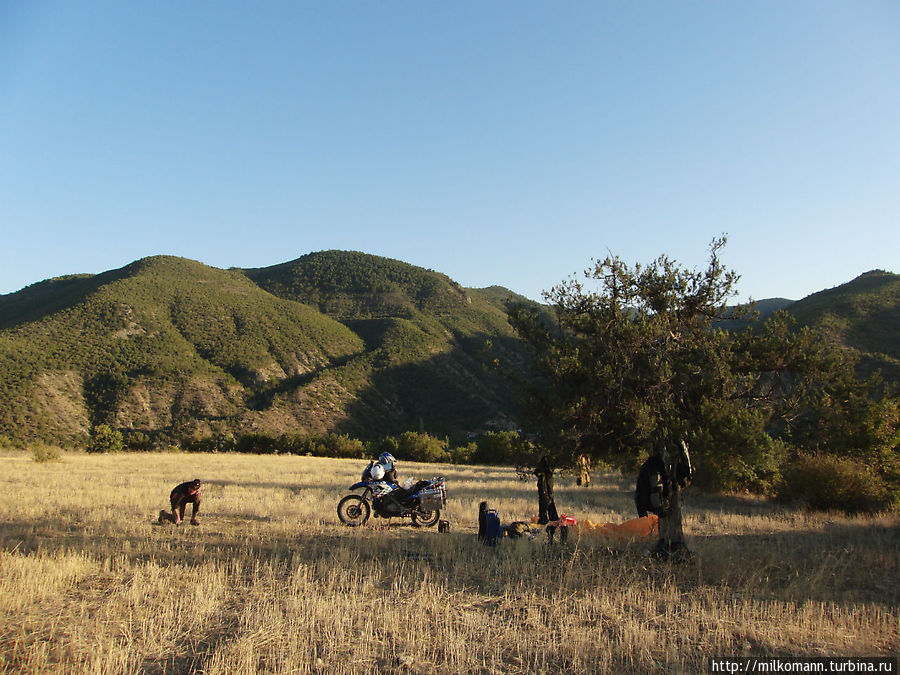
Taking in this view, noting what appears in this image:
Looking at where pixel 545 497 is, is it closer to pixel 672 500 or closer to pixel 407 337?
pixel 672 500

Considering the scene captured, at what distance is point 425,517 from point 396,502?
2.36 feet

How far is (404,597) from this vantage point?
6605mm

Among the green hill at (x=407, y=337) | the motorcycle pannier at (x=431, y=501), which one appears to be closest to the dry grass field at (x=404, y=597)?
the motorcycle pannier at (x=431, y=501)

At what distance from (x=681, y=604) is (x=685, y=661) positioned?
160 cm

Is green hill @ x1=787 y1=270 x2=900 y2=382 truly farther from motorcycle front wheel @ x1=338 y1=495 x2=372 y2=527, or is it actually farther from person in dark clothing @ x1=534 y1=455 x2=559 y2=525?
motorcycle front wheel @ x1=338 y1=495 x2=372 y2=527

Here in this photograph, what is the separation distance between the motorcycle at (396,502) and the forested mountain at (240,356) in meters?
24.4

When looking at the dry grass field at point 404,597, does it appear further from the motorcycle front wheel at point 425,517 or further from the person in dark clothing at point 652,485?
the person in dark clothing at point 652,485

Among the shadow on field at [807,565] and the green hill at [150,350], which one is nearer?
the shadow on field at [807,565]

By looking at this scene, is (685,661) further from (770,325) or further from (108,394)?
(108,394)

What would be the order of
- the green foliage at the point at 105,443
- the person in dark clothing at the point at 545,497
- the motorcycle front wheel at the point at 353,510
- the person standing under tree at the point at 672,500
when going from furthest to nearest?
1. the green foliage at the point at 105,443
2. the motorcycle front wheel at the point at 353,510
3. the person in dark clothing at the point at 545,497
4. the person standing under tree at the point at 672,500

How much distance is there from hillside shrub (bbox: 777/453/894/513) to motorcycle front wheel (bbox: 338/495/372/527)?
43.3 feet

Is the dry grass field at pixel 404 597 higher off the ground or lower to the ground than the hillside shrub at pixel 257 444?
higher

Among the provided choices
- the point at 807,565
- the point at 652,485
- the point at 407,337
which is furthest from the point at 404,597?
the point at 407,337

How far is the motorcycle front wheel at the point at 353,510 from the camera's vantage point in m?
11.7
